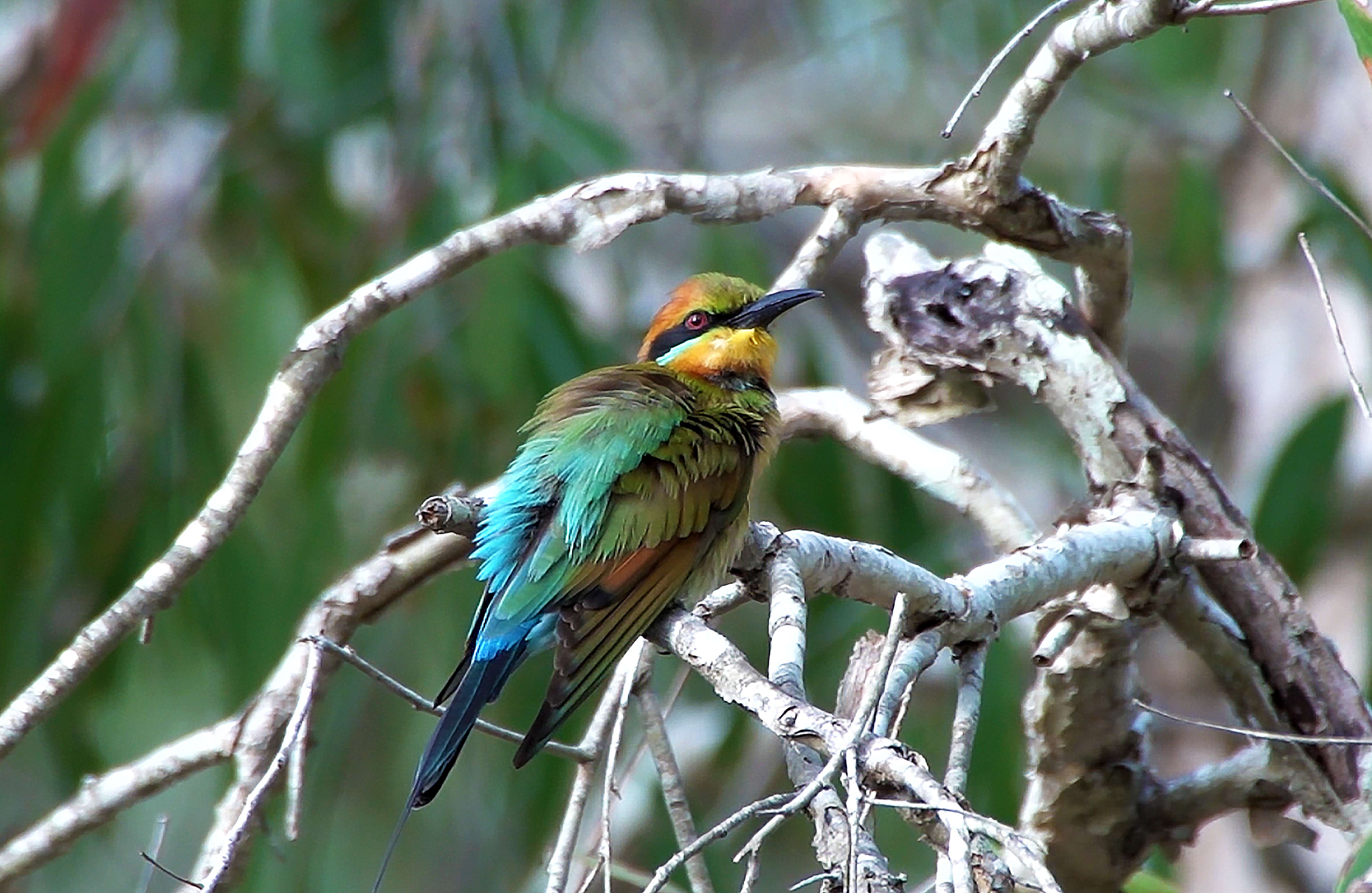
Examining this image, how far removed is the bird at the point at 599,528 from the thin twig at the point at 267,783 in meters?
0.19

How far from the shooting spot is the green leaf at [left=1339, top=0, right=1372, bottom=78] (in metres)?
1.37

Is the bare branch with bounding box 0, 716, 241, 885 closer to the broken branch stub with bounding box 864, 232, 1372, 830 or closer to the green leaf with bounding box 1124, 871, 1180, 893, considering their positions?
the broken branch stub with bounding box 864, 232, 1372, 830

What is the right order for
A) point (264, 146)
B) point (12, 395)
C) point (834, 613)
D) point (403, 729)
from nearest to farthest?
point (834, 613) → point (12, 395) → point (264, 146) → point (403, 729)

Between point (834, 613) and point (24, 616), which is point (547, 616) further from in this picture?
point (24, 616)

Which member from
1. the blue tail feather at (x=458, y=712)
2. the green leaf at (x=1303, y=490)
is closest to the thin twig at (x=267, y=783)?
the blue tail feather at (x=458, y=712)

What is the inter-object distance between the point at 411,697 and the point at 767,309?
1.01m

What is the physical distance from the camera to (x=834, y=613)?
2914mm

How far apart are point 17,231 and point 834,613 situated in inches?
79.7

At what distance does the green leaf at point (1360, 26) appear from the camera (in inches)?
54.1

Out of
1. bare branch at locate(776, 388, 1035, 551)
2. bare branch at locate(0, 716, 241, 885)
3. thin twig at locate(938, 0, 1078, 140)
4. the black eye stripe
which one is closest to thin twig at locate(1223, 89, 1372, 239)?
thin twig at locate(938, 0, 1078, 140)

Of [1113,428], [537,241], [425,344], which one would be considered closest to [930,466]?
[1113,428]

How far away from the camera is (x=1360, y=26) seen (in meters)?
1.38

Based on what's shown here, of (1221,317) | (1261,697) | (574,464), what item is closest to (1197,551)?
(1261,697)

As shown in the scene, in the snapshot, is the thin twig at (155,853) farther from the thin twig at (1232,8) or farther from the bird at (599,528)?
the thin twig at (1232,8)
